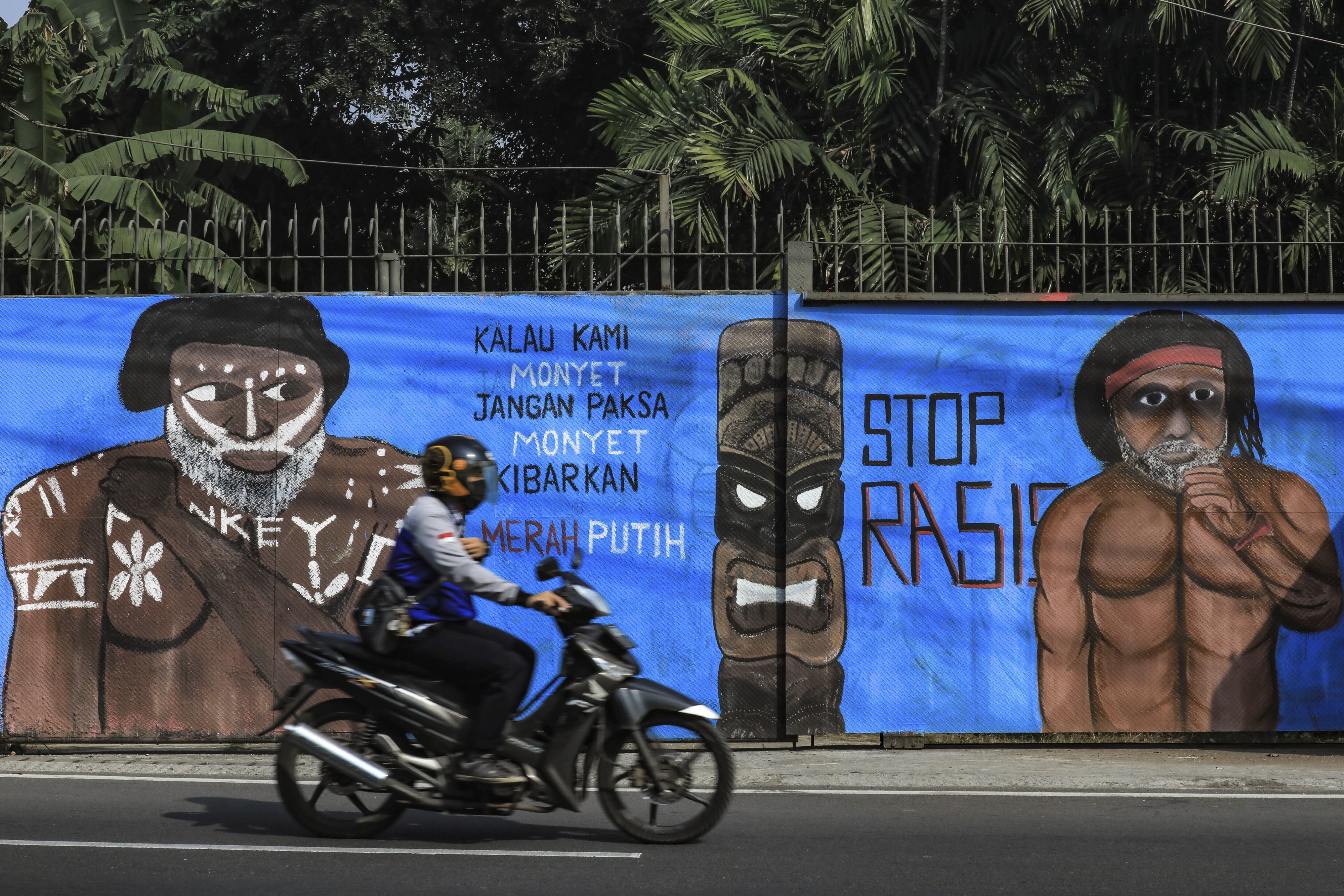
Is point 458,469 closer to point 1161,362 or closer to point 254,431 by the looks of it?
point 254,431

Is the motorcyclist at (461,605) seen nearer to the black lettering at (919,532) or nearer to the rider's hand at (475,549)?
the rider's hand at (475,549)

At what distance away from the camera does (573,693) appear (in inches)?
218

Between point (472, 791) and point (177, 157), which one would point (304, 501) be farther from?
point (177, 157)

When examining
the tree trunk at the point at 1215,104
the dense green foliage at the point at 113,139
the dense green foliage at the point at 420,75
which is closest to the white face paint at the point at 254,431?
the dense green foliage at the point at 113,139

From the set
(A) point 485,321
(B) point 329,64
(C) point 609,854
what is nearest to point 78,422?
(A) point 485,321

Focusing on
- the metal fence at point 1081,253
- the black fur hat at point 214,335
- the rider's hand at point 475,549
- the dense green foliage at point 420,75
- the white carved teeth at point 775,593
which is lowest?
the white carved teeth at point 775,593

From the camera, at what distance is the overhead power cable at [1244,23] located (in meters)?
11.4

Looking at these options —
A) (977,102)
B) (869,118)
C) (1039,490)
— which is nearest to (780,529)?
(1039,490)

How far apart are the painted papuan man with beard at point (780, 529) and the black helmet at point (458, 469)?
2654 mm

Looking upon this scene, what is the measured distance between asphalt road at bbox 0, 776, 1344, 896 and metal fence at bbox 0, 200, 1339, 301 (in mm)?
Answer: 3031

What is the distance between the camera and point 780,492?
26.5 ft

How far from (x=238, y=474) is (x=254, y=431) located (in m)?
0.27

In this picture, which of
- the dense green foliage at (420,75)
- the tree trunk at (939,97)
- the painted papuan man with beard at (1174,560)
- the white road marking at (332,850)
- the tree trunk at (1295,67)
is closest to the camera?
the white road marking at (332,850)

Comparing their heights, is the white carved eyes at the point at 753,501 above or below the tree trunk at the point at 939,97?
below
